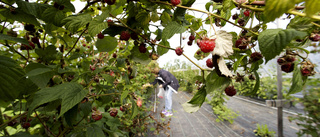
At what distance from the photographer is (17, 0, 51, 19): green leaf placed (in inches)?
16.5

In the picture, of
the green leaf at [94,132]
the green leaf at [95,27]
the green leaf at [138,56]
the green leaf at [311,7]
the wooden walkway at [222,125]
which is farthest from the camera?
the wooden walkway at [222,125]

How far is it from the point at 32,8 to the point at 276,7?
0.64m

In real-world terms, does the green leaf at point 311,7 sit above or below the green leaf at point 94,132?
above

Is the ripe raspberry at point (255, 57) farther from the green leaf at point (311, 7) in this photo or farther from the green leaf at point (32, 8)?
the green leaf at point (32, 8)

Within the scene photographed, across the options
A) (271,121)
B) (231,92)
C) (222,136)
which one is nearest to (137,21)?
(231,92)

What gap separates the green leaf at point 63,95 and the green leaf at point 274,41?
1.55 ft

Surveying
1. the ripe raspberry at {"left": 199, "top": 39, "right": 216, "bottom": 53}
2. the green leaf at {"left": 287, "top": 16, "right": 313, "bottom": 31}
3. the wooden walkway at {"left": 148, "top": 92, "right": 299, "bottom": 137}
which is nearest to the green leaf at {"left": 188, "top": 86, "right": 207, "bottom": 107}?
the ripe raspberry at {"left": 199, "top": 39, "right": 216, "bottom": 53}

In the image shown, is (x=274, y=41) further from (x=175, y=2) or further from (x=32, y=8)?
(x=32, y=8)

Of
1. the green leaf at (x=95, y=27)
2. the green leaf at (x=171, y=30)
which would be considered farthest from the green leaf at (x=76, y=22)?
the green leaf at (x=171, y=30)

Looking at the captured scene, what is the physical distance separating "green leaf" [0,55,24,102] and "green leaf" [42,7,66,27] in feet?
0.54

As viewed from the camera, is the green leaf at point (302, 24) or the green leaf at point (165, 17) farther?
the green leaf at point (165, 17)

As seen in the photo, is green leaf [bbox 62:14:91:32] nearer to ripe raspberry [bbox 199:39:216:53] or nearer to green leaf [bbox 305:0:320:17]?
ripe raspberry [bbox 199:39:216:53]

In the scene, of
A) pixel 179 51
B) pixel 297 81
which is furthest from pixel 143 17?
pixel 297 81

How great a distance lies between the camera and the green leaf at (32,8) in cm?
42
